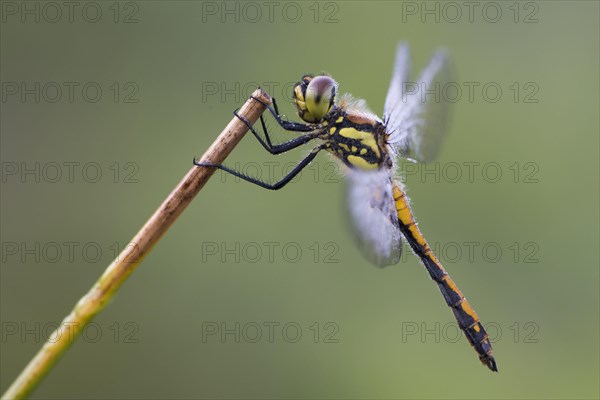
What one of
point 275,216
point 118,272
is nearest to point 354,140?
point 118,272

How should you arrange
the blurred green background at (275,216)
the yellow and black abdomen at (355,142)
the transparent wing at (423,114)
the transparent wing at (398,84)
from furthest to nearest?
the blurred green background at (275,216) → the transparent wing at (398,84) → the transparent wing at (423,114) → the yellow and black abdomen at (355,142)

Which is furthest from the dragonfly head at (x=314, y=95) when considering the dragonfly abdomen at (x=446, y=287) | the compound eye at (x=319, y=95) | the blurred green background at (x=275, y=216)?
the blurred green background at (x=275, y=216)

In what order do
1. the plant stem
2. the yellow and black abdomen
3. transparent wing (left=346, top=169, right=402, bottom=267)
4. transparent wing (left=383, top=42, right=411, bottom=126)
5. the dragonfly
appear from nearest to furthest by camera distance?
the plant stem → transparent wing (left=346, top=169, right=402, bottom=267) → the dragonfly → the yellow and black abdomen → transparent wing (left=383, top=42, right=411, bottom=126)

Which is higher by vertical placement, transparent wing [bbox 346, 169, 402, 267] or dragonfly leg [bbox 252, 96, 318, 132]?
dragonfly leg [bbox 252, 96, 318, 132]

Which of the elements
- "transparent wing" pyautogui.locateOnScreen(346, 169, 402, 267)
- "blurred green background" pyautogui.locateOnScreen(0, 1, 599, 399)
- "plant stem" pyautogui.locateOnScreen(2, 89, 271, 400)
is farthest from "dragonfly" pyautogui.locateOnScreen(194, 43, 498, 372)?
"blurred green background" pyautogui.locateOnScreen(0, 1, 599, 399)

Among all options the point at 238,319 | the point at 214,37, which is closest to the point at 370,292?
the point at 238,319

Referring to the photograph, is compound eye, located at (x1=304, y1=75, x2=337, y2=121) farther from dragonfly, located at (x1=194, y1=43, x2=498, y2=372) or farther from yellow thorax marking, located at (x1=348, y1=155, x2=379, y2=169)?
yellow thorax marking, located at (x1=348, y1=155, x2=379, y2=169)

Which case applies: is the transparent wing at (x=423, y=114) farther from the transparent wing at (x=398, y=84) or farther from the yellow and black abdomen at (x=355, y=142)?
the yellow and black abdomen at (x=355, y=142)

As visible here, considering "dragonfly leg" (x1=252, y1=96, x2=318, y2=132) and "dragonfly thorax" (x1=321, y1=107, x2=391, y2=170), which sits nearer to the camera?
"dragonfly leg" (x1=252, y1=96, x2=318, y2=132)
